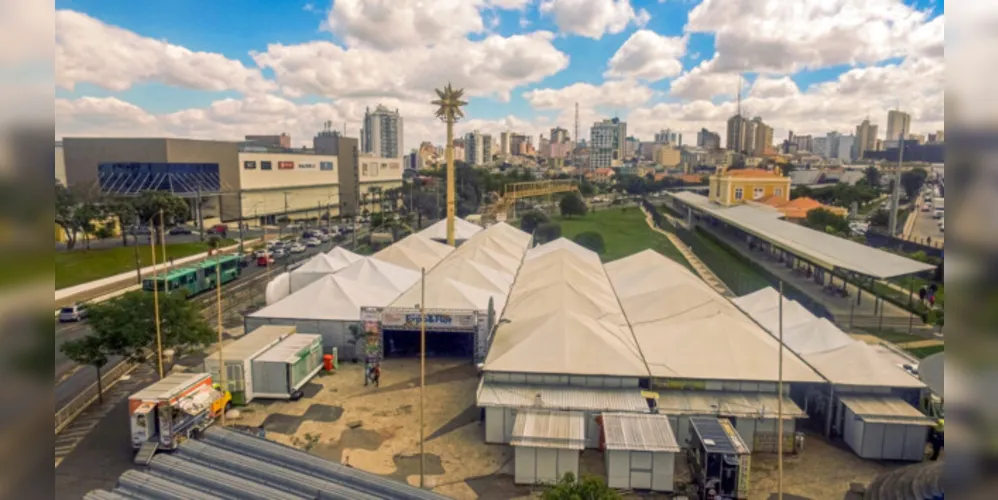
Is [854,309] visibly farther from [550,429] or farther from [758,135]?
Answer: [758,135]

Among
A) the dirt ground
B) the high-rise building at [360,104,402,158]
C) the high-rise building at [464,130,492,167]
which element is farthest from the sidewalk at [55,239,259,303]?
the high-rise building at [464,130,492,167]

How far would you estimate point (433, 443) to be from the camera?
45.9 ft

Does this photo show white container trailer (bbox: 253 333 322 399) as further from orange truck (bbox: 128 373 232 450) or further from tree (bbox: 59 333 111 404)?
tree (bbox: 59 333 111 404)

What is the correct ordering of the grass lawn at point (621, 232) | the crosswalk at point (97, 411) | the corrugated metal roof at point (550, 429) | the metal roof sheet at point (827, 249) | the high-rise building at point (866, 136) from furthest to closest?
the high-rise building at point (866, 136), the grass lawn at point (621, 232), the metal roof sheet at point (827, 249), the crosswalk at point (97, 411), the corrugated metal roof at point (550, 429)

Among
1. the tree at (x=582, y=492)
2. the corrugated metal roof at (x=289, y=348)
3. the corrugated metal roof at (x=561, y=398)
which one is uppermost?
the tree at (x=582, y=492)

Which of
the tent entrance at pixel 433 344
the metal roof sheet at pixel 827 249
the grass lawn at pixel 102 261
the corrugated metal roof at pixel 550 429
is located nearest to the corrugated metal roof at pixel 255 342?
the tent entrance at pixel 433 344

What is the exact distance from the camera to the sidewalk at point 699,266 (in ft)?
105

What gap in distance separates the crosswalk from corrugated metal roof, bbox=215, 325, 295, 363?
9.09ft

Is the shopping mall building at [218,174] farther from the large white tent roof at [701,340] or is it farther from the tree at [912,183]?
the tree at [912,183]

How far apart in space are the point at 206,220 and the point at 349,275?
3875cm

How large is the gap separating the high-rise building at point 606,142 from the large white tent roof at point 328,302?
161119mm

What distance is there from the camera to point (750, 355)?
15.2 m

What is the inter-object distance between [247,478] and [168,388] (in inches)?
189

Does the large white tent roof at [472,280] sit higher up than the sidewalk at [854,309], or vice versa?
the large white tent roof at [472,280]
